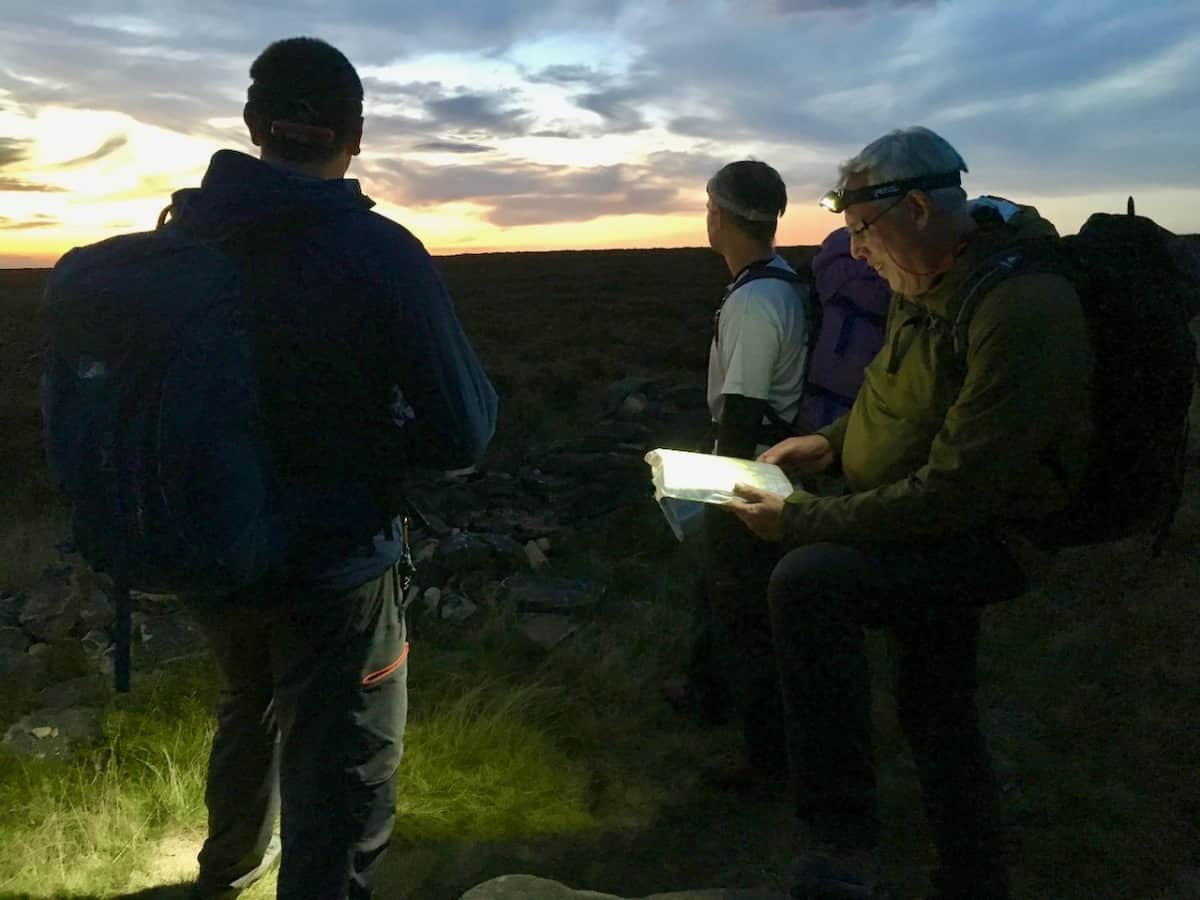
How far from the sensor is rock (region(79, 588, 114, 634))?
18.6ft

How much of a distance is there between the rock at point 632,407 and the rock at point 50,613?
287 inches

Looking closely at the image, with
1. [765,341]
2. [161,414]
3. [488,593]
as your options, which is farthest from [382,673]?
[488,593]

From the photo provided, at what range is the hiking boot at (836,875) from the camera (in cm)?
206

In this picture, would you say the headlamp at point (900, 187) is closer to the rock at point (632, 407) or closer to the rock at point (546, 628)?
the rock at point (546, 628)

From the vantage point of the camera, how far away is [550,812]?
10.4 feet

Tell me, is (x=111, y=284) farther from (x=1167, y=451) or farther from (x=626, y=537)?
(x=626, y=537)

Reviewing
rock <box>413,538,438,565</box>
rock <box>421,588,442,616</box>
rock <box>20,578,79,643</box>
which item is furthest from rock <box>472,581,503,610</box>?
rock <box>20,578,79,643</box>

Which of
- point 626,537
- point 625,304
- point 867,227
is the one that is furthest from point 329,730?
point 625,304

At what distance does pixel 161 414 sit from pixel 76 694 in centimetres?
299

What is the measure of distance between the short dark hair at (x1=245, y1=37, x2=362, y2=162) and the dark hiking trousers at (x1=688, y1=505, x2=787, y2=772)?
5.46 ft

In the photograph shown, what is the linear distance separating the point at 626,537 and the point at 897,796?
13.3 ft

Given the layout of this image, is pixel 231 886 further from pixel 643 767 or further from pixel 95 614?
pixel 95 614

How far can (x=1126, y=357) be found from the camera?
1812mm

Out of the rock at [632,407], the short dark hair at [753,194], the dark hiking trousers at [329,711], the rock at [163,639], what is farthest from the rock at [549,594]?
the rock at [632,407]
